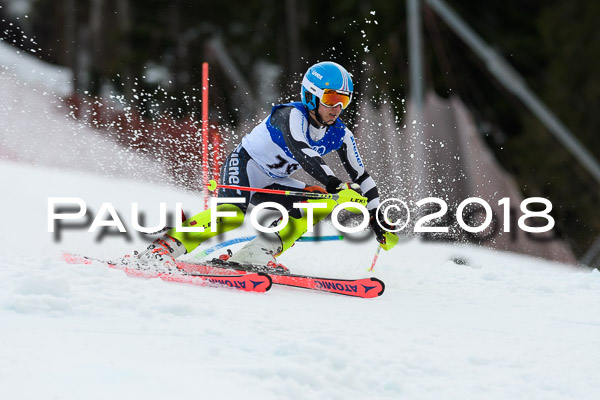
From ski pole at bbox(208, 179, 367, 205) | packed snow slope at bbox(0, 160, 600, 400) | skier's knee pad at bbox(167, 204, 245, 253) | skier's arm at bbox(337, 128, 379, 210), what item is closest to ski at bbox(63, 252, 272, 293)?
packed snow slope at bbox(0, 160, 600, 400)

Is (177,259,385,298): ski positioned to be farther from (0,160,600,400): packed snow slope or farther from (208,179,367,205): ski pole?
→ (208,179,367,205): ski pole

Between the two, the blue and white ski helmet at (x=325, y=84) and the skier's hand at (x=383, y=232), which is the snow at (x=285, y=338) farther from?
the blue and white ski helmet at (x=325, y=84)

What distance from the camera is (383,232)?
16.8ft

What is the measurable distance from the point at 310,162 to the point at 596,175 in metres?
8.45

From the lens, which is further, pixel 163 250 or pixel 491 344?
pixel 163 250

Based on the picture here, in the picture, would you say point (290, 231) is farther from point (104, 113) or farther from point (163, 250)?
point (104, 113)

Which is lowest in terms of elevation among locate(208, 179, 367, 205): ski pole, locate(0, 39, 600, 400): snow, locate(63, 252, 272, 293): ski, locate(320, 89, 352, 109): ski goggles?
locate(0, 39, 600, 400): snow

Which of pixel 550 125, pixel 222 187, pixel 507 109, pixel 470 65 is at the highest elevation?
pixel 470 65

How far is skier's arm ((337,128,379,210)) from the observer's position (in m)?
5.38

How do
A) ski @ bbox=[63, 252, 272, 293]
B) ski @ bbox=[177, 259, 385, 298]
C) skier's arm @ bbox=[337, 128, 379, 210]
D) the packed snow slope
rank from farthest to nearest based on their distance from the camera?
skier's arm @ bbox=[337, 128, 379, 210] → ski @ bbox=[177, 259, 385, 298] → ski @ bbox=[63, 252, 272, 293] → the packed snow slope

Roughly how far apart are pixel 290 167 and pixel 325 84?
78cm

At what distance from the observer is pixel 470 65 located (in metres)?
22.8

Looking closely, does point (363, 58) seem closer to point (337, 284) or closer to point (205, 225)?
point (205, 225)

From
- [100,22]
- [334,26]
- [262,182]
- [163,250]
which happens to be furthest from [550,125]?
[100,22]
